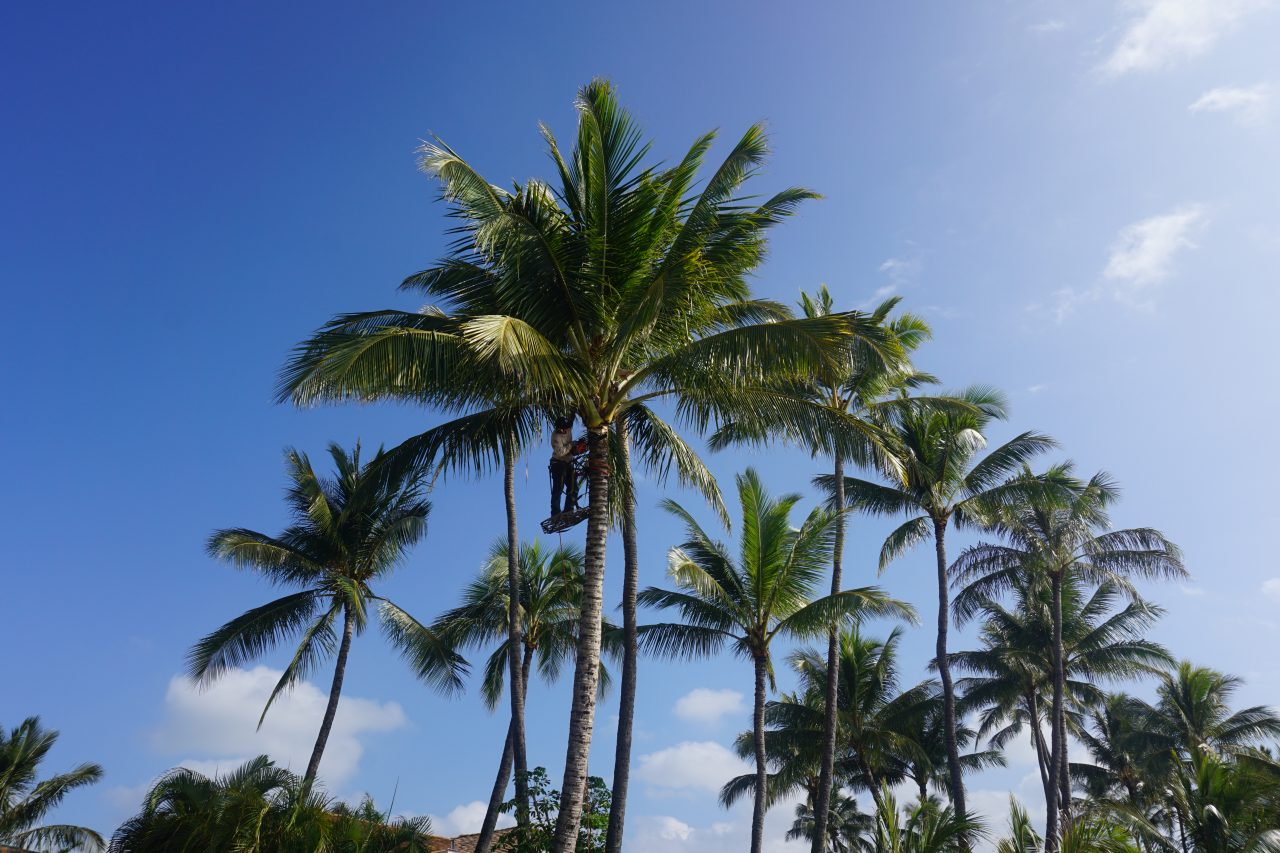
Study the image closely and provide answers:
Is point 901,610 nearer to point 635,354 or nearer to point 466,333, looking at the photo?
point 635,354

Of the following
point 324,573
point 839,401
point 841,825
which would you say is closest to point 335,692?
point 324,573

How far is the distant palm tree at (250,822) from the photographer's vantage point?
11398mm

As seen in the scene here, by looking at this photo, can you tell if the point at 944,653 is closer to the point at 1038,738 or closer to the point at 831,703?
the point at 831,703

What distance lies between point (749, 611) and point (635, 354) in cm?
868

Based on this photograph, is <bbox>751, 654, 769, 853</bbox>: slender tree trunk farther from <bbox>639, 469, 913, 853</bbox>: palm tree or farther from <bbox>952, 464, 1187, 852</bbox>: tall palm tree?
<bbox>952, 464, 1187, 852</bbox>: tall palm tree

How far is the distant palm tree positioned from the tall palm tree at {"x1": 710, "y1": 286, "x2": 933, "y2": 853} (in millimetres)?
6808

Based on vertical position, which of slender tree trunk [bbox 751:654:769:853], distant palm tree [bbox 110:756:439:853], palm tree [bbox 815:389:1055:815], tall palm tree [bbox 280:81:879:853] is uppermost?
palm tree [bbox 815:389:1055:815]

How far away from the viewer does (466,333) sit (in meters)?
9.98

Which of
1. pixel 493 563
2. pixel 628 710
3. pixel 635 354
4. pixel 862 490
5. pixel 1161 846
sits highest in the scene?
pixel 862 490

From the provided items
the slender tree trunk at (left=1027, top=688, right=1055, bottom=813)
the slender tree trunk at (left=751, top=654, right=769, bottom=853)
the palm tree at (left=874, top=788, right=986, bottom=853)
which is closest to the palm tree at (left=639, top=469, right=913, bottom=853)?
the slender tree trunk at (left=751, top=654, right=769, bottom=853)

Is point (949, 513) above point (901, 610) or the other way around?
above

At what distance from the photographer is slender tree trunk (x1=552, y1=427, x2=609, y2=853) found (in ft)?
32.3

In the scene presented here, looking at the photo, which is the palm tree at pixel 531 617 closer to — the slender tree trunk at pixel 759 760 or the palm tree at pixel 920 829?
the slender tree trunk at pixel 759 760

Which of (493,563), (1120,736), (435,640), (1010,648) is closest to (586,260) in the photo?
(435,640)
